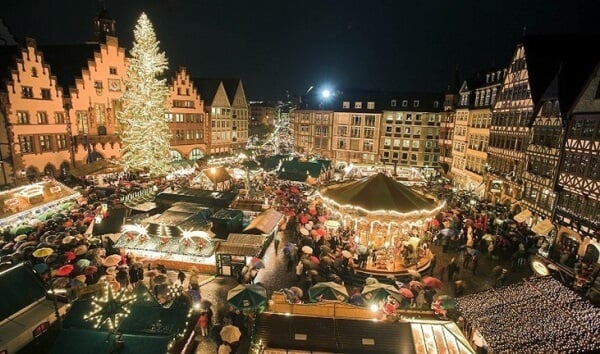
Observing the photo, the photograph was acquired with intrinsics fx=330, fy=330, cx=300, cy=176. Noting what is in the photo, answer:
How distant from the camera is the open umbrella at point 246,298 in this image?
1325 cm

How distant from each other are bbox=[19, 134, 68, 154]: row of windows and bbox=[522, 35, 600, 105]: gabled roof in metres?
44.2

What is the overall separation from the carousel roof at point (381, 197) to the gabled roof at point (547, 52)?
16.6m

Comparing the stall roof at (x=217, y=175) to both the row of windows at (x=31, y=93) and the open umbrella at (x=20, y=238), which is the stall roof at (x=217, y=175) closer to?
the open umbrella at (x=20, y=238)

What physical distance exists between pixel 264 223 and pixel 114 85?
91.7 ft

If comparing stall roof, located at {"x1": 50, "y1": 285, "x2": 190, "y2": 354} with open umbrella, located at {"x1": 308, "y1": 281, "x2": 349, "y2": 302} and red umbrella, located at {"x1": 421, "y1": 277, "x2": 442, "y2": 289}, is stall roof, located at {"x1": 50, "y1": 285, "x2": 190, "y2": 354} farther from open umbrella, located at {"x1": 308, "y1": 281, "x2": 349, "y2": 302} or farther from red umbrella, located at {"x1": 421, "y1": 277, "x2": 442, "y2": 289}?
red umbrella, located at {"x1": 421, "y1": 277, "x2": 442, "y2": 289}

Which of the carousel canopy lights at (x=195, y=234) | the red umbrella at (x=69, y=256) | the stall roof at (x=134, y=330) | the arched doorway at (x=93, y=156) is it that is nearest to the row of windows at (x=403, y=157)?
the arched doorway at (x=93, y=156)

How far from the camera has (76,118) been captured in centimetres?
3459

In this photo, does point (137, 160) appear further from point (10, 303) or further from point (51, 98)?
point (10, 303)

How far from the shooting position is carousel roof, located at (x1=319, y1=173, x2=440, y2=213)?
19.3 metres

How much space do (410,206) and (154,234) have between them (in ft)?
48.9

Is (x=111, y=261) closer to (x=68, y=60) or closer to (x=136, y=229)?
(x=136, y=229)

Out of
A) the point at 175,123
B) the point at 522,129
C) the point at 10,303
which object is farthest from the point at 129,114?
the point at 522,129

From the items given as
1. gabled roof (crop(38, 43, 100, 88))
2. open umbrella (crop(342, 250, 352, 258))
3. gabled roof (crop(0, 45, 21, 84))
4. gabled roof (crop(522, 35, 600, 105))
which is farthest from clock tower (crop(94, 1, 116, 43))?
gabled roof (crop(522, 35, 600, 105))

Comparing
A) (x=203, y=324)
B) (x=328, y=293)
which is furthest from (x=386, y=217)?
(x=203, y=324)
